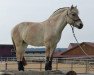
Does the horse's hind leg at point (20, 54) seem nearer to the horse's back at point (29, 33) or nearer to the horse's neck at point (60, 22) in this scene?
the horse's back at point (29, 33)

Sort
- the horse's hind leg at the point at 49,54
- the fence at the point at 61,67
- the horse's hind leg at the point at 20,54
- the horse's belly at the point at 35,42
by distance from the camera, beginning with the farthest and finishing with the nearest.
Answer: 1. the fence at the point at 61,67
2. the horse's hind leg at the point at 20,54
3. the horse's belly at the point at 35,42
4. the horse's hind leg at the point at 49,54

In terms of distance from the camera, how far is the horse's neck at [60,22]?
10.3 m

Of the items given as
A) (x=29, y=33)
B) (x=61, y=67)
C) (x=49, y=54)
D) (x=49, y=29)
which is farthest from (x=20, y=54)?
(x=61, y=67)

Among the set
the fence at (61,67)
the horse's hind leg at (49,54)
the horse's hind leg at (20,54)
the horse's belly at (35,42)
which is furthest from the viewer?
the fence at (61,67)

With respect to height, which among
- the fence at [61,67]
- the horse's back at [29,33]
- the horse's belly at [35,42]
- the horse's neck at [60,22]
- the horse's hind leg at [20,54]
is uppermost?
the horse's neck at [60,22]

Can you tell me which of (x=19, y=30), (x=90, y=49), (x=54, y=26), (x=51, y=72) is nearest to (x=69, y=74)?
(x=51, y=72)

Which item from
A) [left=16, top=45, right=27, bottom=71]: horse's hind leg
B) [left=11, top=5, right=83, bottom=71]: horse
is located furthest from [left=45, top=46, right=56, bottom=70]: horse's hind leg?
[left=16, top=45, right=27, bottom=71]: horse's hind leg

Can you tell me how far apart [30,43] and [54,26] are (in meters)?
0.97

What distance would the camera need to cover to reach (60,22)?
34.0ft

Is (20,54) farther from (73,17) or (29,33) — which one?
(73,17)

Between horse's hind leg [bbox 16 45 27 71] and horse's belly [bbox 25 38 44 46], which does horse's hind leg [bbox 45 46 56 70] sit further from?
horse's hind leg [bbox 16 45 27 71]

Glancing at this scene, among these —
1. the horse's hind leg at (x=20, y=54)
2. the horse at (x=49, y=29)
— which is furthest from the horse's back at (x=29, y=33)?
the horse's hind leg at (x=20, y=54)

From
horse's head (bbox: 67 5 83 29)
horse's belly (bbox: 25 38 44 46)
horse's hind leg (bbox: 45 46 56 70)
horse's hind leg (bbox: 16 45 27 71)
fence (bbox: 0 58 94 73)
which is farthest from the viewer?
fence (bbox: 0 58 94 73)

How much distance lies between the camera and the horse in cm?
1020
